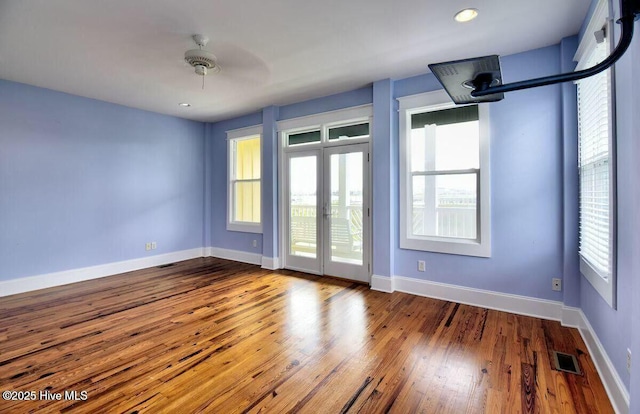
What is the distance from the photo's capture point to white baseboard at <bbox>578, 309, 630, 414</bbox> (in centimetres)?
165

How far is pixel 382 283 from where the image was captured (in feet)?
12.5

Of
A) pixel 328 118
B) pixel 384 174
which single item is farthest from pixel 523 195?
pixel 328 118

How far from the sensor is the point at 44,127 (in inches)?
157

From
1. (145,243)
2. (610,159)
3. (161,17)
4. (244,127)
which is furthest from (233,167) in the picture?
(610,159)

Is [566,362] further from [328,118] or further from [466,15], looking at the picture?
[328,118]

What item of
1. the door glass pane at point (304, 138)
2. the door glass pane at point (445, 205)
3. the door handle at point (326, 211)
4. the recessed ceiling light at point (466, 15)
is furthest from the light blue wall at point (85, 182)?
the recessed ceiling light at point (466, 15)

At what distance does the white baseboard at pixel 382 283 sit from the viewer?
376 centimetres

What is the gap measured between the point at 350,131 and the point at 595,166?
2.77m

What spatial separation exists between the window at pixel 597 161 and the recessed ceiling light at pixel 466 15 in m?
0.78

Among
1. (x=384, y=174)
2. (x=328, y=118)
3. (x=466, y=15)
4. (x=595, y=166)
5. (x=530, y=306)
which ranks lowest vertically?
(x=530, y=306)

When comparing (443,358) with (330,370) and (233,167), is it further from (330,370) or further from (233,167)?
(233,167)

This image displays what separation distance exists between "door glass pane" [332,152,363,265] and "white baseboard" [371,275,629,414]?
63cm

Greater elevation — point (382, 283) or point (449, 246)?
point (449, 246)

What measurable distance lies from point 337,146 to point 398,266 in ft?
6.31
